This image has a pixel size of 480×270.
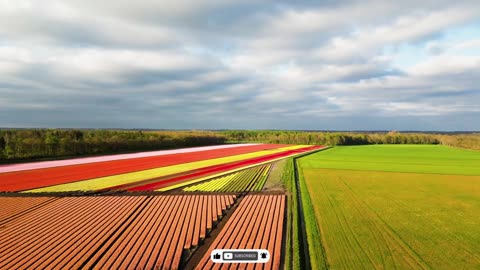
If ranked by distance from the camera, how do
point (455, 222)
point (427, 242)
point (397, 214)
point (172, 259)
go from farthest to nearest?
point (397, 214)
point (455, 222)
point (427, 242)
point (172, 259)

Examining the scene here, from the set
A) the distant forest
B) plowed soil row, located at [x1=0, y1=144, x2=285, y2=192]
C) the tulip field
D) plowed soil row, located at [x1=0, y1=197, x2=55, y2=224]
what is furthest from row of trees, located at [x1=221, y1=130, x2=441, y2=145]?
plowed soil row, located at [x1=0, y1=197, x2=55, y2=224]

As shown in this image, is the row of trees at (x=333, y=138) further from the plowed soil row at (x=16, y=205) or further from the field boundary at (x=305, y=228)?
the plowed soil row at (x=16, y=205)

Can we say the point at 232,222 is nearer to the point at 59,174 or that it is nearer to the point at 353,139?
the point at 59,174

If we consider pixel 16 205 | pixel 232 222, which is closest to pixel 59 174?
pixel 16 205

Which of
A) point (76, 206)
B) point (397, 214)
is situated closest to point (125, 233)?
point (76, 206)

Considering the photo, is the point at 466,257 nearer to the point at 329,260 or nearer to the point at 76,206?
the point at 329,260

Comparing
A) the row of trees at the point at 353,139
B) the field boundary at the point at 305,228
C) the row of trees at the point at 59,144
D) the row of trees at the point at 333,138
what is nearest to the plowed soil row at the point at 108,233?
the field boundary at the point at 305,228
